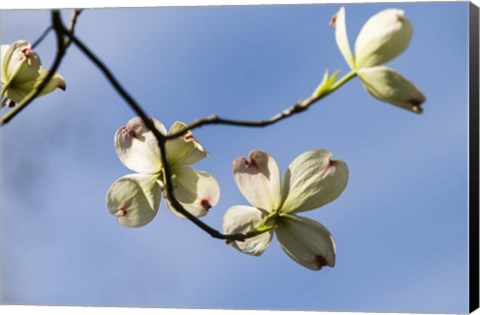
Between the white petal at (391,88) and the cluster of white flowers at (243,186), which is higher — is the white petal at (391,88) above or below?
above

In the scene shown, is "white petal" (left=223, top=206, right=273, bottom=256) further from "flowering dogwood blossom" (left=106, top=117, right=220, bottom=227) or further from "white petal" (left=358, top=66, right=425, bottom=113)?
"white petal" (left=358, top=66, right=425, bottom=113)

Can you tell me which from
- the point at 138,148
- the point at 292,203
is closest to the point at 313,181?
the point at 292,203

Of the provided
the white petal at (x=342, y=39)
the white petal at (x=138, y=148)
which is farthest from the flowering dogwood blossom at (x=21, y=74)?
the white petal at (x=342, y=39)


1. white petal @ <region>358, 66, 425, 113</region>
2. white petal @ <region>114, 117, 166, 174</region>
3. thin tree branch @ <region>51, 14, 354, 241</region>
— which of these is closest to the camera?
thin tree branch @ <region>51, 14, 354, 241</region>

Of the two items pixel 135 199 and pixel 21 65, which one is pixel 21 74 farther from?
pixel 135 199

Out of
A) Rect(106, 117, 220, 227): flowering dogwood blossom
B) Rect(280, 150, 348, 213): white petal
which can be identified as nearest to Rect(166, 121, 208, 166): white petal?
Rect(106, 117, 220, 227): flowering dogwood blossom

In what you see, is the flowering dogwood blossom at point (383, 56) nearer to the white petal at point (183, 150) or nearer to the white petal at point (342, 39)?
the white petal at point (342, 39)
